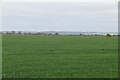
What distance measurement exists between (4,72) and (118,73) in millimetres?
4521

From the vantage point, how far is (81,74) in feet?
41.1

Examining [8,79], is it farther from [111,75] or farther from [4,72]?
[111,75]

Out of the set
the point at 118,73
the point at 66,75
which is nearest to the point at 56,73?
the point at 66,75

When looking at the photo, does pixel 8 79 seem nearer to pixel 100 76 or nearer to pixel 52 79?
pixel 52 79

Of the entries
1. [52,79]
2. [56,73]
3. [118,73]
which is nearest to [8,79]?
[52,79]

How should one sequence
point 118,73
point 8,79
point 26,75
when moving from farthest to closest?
point 118,73 < point 26,75 < point 8,79

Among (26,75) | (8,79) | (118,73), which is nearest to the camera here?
(8,79)

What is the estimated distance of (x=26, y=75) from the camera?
473 inches

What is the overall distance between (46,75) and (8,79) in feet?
5.37

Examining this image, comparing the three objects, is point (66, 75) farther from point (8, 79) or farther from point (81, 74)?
point (8, 79)

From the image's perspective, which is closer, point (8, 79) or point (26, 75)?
point (8, 79)

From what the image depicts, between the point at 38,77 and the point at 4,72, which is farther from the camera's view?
the point at 4,72

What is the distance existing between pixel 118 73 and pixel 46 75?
2.96 metres

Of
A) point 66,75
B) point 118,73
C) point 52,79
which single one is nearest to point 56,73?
point 66,75
